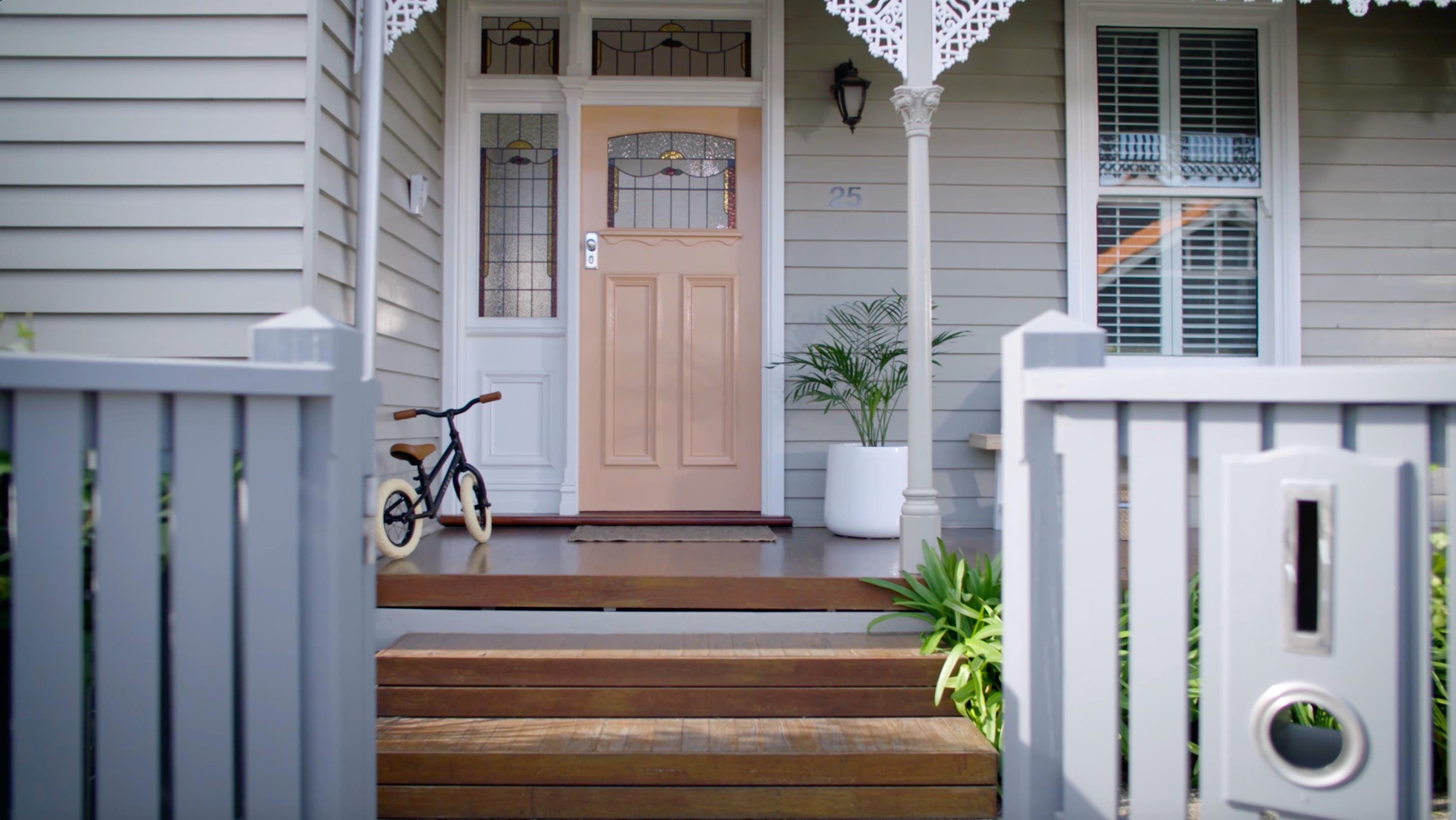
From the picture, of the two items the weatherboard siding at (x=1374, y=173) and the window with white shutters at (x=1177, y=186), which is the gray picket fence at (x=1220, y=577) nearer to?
the window with white shutters at (x=1177, y=186)

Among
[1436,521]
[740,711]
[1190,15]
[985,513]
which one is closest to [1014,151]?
[1190,15]

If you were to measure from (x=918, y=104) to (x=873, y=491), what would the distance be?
145 centimetres

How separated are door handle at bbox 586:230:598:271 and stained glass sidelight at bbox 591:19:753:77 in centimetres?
72

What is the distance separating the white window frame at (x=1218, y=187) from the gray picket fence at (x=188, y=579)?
3.52m

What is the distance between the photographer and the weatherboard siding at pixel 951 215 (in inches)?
158

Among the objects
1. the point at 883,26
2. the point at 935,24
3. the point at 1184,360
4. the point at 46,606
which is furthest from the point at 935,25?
the point at 46,606

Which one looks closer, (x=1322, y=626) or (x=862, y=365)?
(x=1322, y=626)

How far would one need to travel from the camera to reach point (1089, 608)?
3.85 feet

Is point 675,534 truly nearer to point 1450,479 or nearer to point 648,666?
point 648,666

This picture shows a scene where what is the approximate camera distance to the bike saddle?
10.1ft

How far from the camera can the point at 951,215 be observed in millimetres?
4027

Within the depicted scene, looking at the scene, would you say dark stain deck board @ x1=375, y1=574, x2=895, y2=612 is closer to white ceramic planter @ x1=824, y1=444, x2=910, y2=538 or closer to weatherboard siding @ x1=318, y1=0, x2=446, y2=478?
weatherboard siding @ x1=318, y1=0, x2=446, y2=478

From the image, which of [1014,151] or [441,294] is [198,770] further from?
[1014,151]

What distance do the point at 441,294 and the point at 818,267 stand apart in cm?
161
